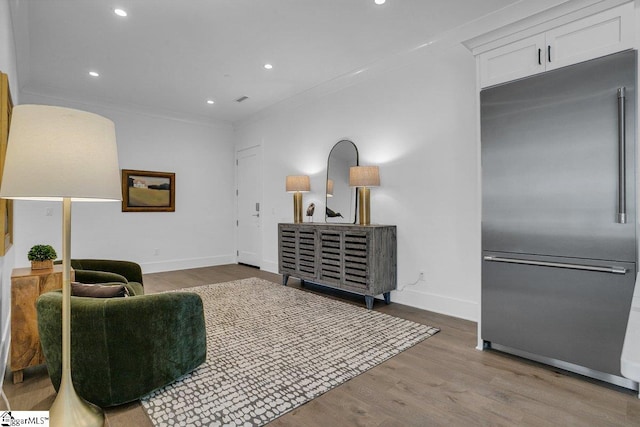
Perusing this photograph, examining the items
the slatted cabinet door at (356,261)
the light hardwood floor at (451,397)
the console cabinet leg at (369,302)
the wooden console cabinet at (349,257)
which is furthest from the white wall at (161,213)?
the console cabinet leg at (369,302)

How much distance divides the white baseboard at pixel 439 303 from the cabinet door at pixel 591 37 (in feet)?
6.96

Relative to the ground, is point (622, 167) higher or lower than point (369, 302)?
higher

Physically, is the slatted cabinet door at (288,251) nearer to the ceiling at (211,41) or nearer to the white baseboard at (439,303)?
the white baseboard at (439,303)

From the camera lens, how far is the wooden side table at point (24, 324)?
6.92 feet

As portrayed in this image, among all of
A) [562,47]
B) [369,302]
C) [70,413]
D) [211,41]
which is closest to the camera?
[70,413]

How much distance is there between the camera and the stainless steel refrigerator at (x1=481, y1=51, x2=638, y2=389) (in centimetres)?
204

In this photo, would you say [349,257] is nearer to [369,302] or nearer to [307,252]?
[369,302]

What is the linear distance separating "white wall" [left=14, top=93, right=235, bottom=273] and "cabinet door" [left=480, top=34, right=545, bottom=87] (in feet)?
17.3

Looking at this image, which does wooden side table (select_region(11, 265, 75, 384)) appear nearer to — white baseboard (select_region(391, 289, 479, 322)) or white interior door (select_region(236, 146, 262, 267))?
white baseboard (select_region(391, 289, 479, 322))

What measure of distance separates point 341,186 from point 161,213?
350 cm

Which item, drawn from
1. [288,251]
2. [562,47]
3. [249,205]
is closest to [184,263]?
[249,205]

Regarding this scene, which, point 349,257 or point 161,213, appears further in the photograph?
point 161,213

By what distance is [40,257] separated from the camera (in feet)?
7.82

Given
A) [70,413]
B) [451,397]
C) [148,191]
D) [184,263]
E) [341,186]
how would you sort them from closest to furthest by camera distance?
[70,413] → [451,397] → [341,186] → [148,191] → [184,263]
